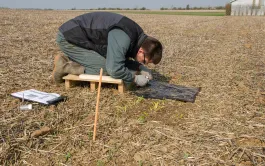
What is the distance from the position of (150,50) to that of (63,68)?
1481mm

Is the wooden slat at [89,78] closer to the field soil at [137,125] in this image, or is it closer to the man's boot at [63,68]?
the man's boot at [63,68]

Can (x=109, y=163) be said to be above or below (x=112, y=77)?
below

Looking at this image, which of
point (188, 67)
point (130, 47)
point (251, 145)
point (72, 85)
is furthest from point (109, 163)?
point (188, 67)

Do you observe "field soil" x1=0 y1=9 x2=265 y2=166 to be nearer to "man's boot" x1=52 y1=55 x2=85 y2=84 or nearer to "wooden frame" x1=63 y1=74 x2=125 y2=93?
"wooden frame" x1=63 y1=74 x2=125 y2=93

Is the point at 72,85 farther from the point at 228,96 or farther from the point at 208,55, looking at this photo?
the point at 208,55

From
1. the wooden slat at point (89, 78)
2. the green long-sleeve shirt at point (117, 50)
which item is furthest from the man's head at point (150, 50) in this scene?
the wooden slat at point (89, 78)

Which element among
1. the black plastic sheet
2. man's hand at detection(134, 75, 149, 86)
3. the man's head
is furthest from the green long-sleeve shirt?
the black plastic sheet

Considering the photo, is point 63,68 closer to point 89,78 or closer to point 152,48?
point 89,78

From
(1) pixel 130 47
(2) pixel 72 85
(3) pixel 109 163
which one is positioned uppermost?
(1) pixel 130 47

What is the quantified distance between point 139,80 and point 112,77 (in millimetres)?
448

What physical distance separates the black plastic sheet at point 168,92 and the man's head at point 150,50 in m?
0.68

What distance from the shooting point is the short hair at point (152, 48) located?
12.5ft

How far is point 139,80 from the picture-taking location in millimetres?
4250

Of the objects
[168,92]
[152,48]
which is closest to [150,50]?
[152,48]
